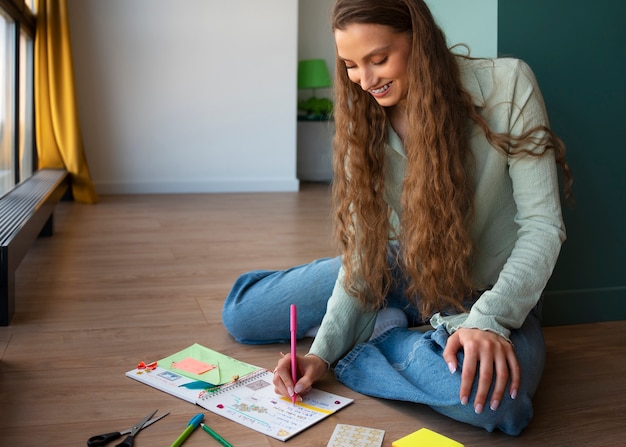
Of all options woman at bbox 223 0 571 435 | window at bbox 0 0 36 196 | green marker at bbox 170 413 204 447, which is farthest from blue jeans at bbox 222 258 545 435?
window at bbox 0 0 36 196

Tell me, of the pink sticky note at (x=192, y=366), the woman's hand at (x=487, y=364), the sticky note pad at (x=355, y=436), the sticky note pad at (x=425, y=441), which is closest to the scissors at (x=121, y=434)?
the pink sticky note at (x=192, y=366)

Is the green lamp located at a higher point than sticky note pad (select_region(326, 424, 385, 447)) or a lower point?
higher

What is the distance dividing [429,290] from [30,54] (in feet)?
12.4

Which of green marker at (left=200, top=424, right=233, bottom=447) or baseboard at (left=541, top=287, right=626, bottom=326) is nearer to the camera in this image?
green marker at (left=200, top=424, right=233, bottom=447)

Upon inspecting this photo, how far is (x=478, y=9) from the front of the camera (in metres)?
1.96

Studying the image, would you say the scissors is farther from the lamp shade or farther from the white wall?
the lamp shade

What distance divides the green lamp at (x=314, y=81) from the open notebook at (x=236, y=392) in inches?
162

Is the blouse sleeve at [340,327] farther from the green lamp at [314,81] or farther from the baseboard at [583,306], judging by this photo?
the green lamp at [314,81]

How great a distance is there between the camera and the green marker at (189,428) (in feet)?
4.29

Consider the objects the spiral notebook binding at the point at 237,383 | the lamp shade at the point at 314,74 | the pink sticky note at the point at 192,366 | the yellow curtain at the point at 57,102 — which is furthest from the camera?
the lamp shade at the point at 314,74

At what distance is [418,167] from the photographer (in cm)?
139

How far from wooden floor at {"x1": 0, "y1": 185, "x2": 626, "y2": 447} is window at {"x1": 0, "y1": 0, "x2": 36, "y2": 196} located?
606 mm

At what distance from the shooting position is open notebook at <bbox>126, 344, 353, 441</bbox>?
1.39 metres

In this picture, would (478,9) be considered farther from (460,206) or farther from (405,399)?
(405,399)
